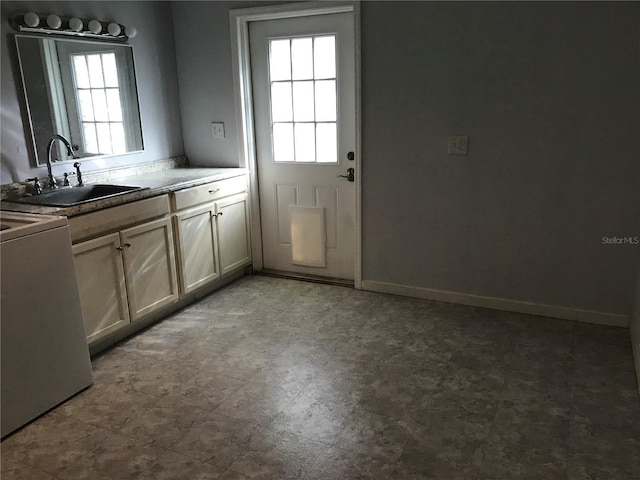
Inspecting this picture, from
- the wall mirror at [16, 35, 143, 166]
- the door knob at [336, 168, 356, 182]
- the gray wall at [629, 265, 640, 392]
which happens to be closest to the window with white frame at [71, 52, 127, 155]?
the wall mirror at [16, 35, 143, 166]

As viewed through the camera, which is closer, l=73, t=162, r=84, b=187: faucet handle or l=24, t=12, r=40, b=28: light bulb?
l=24, t=12, r=40, b=28: light bulb

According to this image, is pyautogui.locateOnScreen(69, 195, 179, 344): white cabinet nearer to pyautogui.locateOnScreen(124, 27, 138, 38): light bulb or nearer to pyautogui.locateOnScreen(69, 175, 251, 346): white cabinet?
pyautogui.locateOnScreen(69, 175, 251, 346): white cabinet

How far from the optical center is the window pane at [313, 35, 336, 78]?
3.55 m

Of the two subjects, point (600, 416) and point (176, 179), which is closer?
point (600, 416)

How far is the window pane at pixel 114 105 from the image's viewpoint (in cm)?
347

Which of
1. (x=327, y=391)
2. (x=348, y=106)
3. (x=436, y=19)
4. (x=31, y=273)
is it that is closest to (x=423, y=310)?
(x=327, y=391)

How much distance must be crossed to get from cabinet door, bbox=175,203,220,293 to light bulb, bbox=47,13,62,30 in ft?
4.30

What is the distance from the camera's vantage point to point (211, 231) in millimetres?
3631

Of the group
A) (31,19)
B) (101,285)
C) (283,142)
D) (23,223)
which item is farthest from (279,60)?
(23,223)

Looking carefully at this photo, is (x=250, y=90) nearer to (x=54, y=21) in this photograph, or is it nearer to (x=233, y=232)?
(x=233, y=232)

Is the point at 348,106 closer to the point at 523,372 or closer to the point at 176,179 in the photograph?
the point at 176,179

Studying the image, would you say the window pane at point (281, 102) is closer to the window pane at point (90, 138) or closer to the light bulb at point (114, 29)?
the light bulb at point (114, 29)

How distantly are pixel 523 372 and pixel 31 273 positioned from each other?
2.36 m

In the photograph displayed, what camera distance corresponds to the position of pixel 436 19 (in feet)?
10.2
